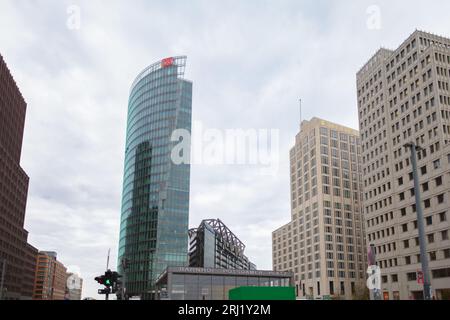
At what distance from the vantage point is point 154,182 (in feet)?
531

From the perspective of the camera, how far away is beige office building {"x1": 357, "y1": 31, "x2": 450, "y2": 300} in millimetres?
89125

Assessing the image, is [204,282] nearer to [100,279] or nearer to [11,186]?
[100,279]

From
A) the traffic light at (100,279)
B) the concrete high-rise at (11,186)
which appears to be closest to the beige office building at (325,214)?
the concrete high-rise at (11,186)

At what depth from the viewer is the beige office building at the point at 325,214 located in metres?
154

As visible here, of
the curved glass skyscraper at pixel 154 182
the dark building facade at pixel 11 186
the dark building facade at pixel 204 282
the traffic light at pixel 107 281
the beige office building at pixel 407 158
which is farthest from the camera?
the curved glass skyscraper at pixel 154 182

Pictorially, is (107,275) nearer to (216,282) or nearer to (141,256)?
(216,282)

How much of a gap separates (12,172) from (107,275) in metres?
135

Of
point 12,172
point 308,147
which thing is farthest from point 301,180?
point 12,172

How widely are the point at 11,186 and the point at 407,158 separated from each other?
119m

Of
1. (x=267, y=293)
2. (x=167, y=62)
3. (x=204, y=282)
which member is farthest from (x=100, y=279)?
(x=167, y=62)

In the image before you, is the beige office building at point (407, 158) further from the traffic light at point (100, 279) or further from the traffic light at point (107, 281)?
the traffic light at point (100, 279)

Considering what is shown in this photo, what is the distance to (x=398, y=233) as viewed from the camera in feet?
339

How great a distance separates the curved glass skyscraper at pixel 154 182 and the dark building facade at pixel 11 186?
34.7 metres
